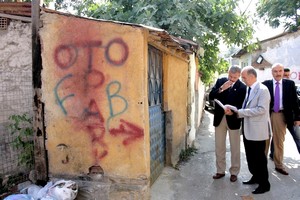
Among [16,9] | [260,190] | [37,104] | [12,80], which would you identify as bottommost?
[260,190]

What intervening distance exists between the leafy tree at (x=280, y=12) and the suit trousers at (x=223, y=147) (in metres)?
15.2

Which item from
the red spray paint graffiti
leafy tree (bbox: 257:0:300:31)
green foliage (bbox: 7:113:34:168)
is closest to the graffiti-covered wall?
the red spray paint graffiti

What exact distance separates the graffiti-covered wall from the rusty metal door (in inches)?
31.7

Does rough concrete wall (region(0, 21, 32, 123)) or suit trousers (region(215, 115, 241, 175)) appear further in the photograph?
suit trousers (region(215, 115, 241, 175))

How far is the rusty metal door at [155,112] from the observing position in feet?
15.3

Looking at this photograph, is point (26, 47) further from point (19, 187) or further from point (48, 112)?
point (19, 187)

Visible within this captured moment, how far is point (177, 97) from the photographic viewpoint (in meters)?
6.21

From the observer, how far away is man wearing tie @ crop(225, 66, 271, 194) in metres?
4.40

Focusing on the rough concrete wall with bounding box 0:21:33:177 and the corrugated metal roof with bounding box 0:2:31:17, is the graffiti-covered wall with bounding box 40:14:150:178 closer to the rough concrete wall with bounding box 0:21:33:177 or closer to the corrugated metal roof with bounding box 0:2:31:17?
the corrugated metal roof with bounding box 0:2:31:17

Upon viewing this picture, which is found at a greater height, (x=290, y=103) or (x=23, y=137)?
(x=290, y=103)

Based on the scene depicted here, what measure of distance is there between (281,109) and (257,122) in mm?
1201

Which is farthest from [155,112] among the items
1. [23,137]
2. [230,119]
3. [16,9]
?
[16,9]

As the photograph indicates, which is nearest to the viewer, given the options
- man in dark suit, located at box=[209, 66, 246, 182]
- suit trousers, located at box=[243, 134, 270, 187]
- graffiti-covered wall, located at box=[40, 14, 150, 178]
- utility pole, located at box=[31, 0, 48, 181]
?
graffiti-covered wall, located at box=[40, 14, 150, 178]

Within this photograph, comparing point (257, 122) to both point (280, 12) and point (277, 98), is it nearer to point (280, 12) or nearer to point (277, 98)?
point (277, 98)
